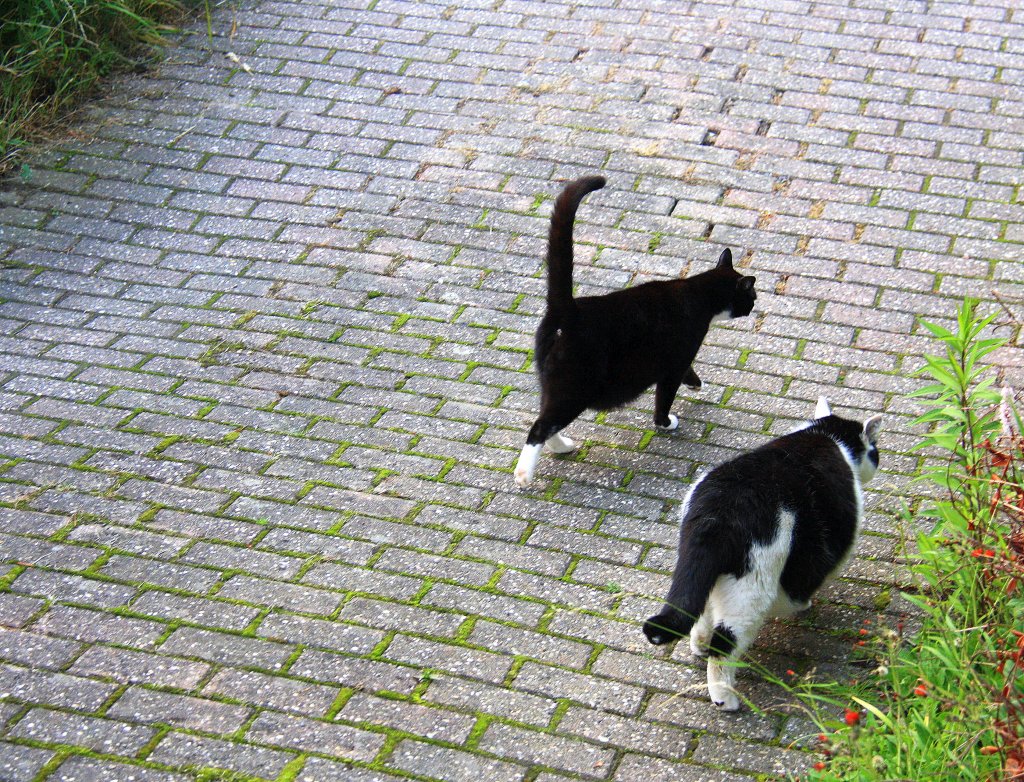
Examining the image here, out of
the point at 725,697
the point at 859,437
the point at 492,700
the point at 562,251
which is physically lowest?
the point at 725,697

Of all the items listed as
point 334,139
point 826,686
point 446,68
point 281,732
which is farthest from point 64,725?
point 446,68

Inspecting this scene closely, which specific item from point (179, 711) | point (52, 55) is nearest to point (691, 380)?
point (179, 711)

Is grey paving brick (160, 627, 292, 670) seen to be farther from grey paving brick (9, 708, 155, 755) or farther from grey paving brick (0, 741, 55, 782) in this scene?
grey paving brick (0, 741, 55, 782)

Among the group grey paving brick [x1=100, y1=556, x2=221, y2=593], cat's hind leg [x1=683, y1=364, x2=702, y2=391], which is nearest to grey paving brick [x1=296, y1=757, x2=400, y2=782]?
grey paving brick [x1=100, y1=556, x2=221, y2=593]

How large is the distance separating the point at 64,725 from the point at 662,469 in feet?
7.75

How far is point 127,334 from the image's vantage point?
18.2 ft

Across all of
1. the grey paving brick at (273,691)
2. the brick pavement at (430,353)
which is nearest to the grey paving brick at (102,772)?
the brick pavement at (430,353)

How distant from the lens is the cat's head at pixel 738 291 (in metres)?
5.08

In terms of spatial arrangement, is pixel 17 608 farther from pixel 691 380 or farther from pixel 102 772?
pixel 691 380

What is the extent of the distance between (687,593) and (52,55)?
5241 mm

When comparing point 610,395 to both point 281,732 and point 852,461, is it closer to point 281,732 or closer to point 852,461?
point 852,461

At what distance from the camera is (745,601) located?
3.70m

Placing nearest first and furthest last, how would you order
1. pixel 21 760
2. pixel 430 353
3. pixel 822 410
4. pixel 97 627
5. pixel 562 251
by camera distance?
pixel 21 760, pixel 97 627, pixel 822 410, pixel 562 251, pixel 430 353

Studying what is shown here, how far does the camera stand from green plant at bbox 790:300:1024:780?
10.4 feet
